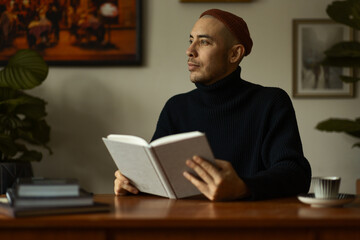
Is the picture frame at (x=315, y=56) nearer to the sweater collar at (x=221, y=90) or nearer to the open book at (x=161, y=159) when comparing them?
the sweater collar at (x=221, y=90)

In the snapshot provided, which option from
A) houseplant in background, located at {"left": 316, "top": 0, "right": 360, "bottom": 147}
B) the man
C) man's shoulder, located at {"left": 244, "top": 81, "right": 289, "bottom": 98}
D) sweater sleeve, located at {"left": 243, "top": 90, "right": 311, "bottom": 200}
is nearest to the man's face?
the man

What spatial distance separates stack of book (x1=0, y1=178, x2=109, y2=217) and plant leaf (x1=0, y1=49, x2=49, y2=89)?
1.80m

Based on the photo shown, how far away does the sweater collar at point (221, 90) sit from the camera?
209 cm

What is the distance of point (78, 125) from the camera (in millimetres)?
3467

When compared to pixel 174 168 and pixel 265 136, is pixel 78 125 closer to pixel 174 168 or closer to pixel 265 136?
pixel 265 136

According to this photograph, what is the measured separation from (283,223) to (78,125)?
2520 mm

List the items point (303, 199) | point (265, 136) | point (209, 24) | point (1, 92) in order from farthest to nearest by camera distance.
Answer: point (1, 92) → point (209, 24) → point (265, 136) → point (303, 199)

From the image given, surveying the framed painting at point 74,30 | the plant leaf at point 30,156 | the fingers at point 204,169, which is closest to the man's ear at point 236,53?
the fingers at point 204,169

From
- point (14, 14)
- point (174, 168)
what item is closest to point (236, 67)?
point (174, 168)

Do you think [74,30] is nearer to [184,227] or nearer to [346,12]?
[346,12]

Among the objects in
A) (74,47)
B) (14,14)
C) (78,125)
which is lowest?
(78,125)

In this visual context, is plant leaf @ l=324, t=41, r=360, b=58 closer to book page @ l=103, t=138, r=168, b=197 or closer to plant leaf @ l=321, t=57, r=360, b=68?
plant leaf @ l=321, t=57, r=360, b=68

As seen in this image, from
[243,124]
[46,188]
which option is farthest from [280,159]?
[46,188]

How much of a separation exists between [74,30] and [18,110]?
0.70 metres
